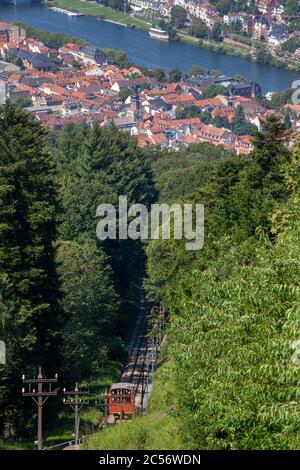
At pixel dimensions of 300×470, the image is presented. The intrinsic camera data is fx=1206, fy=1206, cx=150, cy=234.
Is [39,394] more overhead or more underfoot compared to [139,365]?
more overhead

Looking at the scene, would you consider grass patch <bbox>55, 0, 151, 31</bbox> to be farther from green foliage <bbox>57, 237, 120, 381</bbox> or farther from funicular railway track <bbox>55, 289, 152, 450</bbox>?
green foliage <bbox>57, 237, 120, 381</bbox>

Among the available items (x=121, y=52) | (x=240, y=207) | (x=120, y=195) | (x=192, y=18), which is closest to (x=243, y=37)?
(x=192, y=18)

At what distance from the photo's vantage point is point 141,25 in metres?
52.1

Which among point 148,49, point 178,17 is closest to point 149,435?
point 148,49

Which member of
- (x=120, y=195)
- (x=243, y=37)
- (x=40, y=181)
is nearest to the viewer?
(x=40, y=181)

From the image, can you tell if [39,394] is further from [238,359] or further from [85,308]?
[85,308]

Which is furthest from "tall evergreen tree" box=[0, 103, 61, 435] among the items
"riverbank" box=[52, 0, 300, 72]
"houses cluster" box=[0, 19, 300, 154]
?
"riverbank" box=[52, 0, 300, 72]

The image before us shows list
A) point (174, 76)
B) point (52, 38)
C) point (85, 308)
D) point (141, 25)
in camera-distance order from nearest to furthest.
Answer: point (85, 308)
point (174, 76)
point (52, 38)
point (141, 25)

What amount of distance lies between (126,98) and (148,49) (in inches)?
228

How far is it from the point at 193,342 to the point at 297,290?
3.94ft

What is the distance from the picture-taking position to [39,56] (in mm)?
46188

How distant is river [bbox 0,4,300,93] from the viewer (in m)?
45.0

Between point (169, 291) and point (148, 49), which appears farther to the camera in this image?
point (148, 49)
